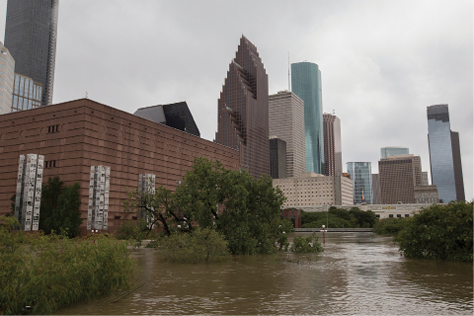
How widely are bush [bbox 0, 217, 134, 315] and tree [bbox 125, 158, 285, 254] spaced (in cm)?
1836

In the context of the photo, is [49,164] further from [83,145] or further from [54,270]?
[54,270]

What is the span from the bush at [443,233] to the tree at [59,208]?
50.8m

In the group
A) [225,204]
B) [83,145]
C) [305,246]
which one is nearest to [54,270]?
[225,204]

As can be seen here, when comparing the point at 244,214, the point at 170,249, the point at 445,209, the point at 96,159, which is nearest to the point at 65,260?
the point at 170,249

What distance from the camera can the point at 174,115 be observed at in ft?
445

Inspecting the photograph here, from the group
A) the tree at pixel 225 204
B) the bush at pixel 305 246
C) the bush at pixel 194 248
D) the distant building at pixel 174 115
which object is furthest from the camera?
the distant building at pixel 174 115

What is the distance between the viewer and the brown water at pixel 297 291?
45.9ft

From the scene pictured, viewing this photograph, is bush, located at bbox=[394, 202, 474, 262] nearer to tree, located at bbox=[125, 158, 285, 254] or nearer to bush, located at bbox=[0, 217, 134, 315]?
tree, located at bbox=[125, 158, 285, 254]

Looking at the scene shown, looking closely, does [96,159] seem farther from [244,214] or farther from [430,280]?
[430,280]

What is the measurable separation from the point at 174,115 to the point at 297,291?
122 m

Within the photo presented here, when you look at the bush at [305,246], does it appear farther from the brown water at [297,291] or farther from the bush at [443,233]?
the brown water at [297,291]

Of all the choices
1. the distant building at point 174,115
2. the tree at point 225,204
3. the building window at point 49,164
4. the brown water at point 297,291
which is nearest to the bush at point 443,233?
the brown water at point 297,291

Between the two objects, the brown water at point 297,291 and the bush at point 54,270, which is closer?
the bush at point 54,270

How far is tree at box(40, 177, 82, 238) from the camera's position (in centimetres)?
6438
